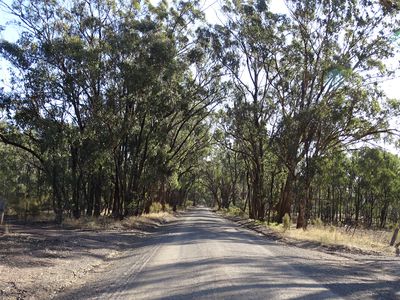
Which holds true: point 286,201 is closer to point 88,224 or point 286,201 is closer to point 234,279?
point 88,224

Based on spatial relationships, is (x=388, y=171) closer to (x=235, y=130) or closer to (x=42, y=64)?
(x=235, y=130)

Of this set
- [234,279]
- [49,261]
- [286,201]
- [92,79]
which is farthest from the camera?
[286,201]

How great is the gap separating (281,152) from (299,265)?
70.9ft

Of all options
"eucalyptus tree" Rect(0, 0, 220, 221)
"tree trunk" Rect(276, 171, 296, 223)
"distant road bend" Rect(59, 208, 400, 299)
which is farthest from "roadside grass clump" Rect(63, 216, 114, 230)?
"tree trunk" Rect(276, 171, 296, 223)

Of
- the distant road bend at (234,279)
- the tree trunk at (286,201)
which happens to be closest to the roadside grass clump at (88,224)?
the distant road bend at (234,279)

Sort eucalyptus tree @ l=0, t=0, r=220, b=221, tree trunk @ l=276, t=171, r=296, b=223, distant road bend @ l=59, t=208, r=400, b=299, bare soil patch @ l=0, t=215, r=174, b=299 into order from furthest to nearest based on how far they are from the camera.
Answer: tree trunk @ l=276, t=171, r=296, b=223, eucalyptus tree @ l=0, t=0, r=220, b=221, bare soil patch @ l=0, t=215, r=174, b=299, distant road bend @ l=59, t=208, r=400, b=299

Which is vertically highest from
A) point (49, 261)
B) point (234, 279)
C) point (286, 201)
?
point (286, 201)

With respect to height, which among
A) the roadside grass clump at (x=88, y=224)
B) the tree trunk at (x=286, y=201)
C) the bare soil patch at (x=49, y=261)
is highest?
the tree trunk at (x=286, y=201)

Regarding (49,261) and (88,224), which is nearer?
(49,261)

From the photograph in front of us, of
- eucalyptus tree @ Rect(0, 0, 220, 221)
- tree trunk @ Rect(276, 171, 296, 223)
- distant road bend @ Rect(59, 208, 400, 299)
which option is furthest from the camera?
tree trunk @ Rect(276, 171, 296, 223)

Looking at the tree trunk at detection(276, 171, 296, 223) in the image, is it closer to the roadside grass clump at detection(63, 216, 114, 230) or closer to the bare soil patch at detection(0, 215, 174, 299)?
the roadside grass clump at detection(63, 216, 114, 230)

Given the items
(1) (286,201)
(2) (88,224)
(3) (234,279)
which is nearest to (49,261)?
(3) (234,279)

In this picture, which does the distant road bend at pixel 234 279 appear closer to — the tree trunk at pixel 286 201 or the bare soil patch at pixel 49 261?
the bare soil patch at pixel 49 261

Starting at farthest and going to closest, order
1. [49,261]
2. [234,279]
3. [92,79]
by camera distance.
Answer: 1. [92,79]
2. [49,261]
3. [234,279]
